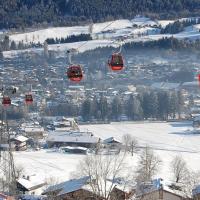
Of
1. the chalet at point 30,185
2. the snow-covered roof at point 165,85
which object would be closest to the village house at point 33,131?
the chalet at point 30,185

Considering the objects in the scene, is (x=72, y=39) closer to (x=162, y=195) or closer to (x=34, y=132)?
(x=34, y=132)

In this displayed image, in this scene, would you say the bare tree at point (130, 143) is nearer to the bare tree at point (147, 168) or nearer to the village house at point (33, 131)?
the bare tree at point (147, 168)

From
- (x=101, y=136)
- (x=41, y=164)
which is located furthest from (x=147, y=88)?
(x=41, y=164)

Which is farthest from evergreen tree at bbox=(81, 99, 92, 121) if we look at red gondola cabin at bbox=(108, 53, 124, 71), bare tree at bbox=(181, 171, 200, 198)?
red gondola cabin at bbox=(108, 53, 124, 71)

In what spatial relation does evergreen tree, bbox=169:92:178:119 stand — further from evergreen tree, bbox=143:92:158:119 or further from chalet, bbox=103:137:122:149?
chalet, bbox=103:137:122:149

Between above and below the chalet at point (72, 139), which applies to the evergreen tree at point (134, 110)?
above

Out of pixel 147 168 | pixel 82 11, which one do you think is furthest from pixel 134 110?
pixel 82 11

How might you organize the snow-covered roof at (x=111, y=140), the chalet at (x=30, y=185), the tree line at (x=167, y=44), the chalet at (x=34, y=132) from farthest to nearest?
1. the tree line at (x=167, y=44)
2. the chalet at (x=34, y=132)
3. the snow-covered roof at (x=111, y=140)
4. the chalet at (x=30, y=185)
